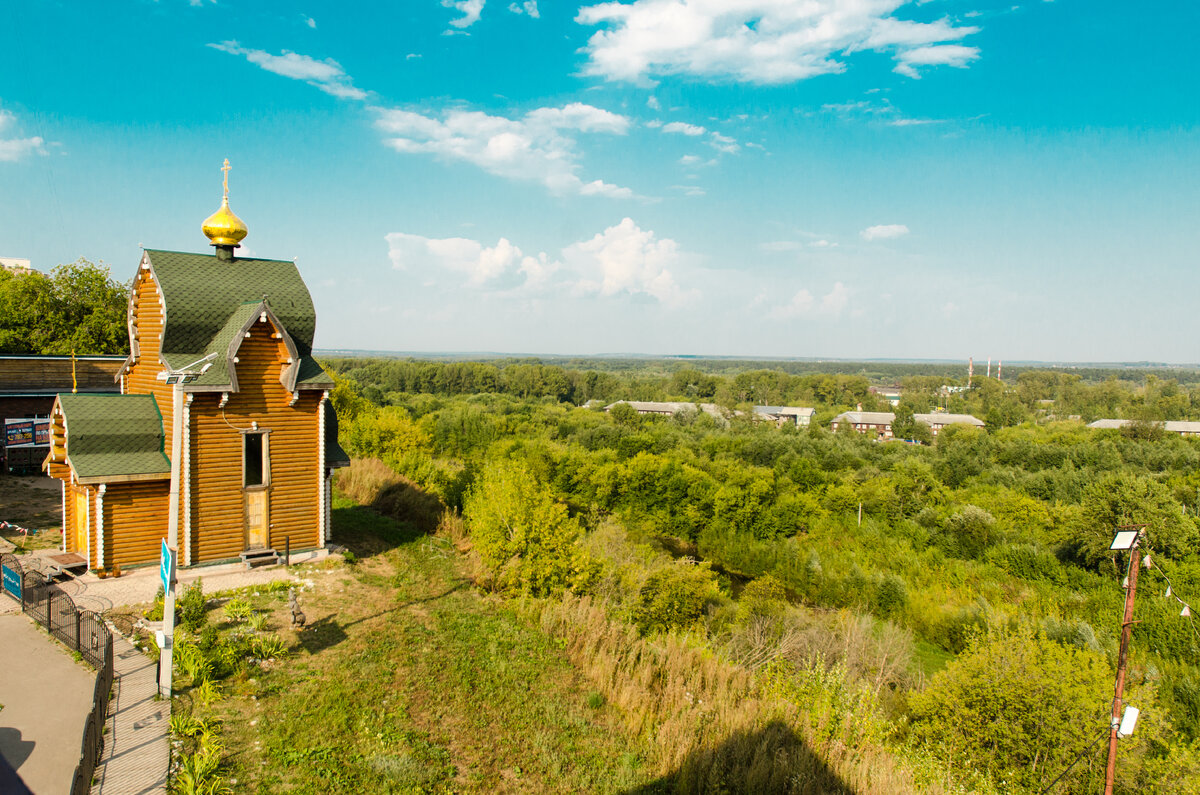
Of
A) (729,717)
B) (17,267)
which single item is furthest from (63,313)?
(729,717)

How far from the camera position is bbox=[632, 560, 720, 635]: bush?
17.4m

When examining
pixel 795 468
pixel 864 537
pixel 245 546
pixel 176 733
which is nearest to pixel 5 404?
pixel 245 546

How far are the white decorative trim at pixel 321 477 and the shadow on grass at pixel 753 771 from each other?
9.04m

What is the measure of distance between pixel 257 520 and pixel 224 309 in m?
4.33

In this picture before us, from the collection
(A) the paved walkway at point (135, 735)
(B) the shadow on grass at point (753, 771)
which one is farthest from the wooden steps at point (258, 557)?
(B) the shadow on grass at point (753, 771)

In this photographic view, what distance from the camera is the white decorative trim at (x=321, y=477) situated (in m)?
13.8

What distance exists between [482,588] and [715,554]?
23.8 m

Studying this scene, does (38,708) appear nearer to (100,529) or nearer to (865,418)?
(100,529)

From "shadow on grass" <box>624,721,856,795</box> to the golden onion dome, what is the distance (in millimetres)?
12979

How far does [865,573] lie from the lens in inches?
1169

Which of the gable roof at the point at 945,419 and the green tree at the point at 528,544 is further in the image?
the gable roof at the point at 945,419

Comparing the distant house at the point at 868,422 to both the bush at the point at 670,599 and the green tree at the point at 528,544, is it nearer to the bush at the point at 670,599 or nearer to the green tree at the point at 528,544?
the bush at the point at 670,599

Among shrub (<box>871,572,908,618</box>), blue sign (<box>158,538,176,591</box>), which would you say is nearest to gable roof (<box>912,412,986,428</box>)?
shrub (<box>871,572,908,618</box>)

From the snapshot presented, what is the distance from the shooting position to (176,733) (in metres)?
7.71
